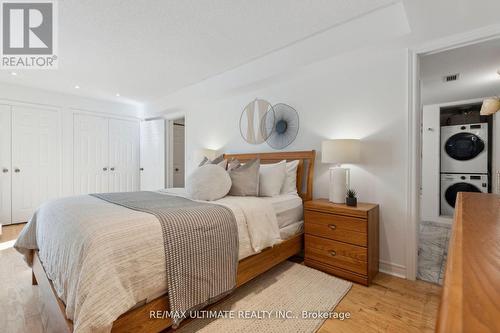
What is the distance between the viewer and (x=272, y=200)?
229 cm

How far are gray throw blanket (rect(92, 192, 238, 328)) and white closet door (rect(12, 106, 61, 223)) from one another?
12.3ft

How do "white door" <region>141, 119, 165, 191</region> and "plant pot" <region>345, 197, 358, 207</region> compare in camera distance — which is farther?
"white door" <region>141, 119, 165, 191</region>

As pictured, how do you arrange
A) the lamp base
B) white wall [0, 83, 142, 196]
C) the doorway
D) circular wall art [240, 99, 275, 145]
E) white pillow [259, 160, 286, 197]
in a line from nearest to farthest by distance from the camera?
the lamp base < white pillow [259, 160, 286, 197] < circular wall art [240, 99, 275, 145] < white wall [0, 83, 142, 196] < the doorway

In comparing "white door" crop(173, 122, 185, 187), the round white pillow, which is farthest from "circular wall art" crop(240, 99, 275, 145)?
"white door" crop(173, 122, 185, 187)

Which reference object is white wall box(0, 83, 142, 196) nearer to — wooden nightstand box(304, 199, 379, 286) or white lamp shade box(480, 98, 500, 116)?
wooden nightstand box(304, 199, 379, 286)

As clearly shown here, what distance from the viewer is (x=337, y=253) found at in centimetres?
216

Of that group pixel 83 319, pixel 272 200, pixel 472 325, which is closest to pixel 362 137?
pixel 272 200

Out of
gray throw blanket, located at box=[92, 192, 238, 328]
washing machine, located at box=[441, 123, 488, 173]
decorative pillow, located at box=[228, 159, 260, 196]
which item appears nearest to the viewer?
gray throw blanket, located at box=[92, 192, 238, 328]

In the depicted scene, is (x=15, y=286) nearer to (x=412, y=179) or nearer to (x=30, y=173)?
(x=30, y=173)

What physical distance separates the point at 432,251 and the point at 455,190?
6.33 ft

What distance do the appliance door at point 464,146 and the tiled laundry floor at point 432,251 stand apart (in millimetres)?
1203

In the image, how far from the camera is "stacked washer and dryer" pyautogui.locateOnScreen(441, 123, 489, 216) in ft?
12.4

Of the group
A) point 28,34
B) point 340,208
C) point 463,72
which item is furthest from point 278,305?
point 28,34

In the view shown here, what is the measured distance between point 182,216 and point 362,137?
1.97m
